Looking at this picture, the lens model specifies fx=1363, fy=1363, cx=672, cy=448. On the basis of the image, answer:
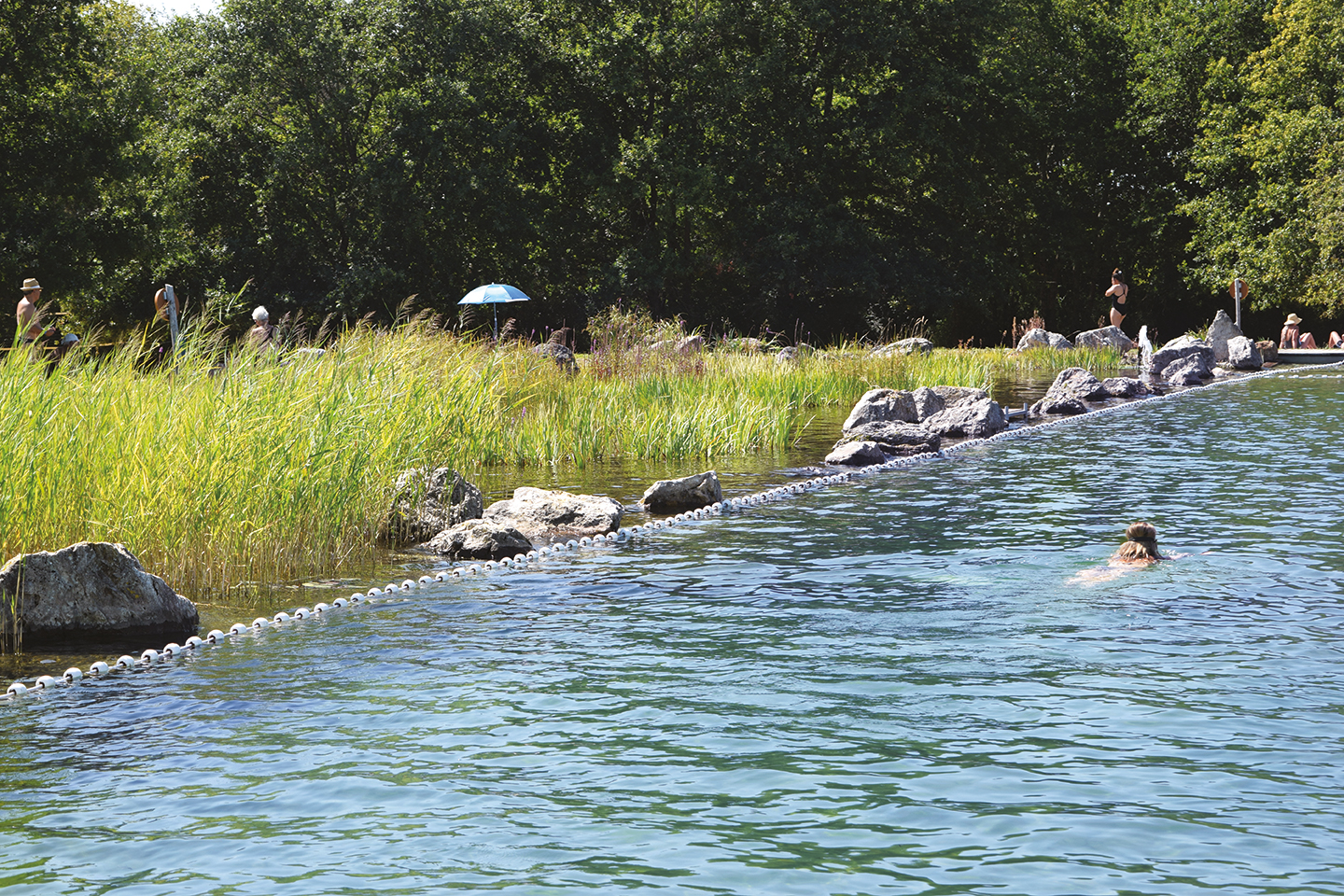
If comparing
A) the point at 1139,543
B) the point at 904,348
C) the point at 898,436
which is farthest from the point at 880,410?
the point at 904,348

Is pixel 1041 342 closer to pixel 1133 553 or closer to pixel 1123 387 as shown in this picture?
pixel 1123 387

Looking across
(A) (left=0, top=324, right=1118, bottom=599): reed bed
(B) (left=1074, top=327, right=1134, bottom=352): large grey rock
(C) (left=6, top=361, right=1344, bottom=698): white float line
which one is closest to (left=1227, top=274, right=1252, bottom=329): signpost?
(B) (left=1074, top=327, right=1134, bottom=352): large grey rock

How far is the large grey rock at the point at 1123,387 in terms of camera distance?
25203 mm

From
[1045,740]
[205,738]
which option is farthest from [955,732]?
[205,738]

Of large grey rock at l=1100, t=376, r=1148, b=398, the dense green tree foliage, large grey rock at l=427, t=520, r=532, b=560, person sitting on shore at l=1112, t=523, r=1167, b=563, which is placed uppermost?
the dense green tree foliage

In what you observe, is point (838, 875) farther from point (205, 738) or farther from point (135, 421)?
point (135, 421)

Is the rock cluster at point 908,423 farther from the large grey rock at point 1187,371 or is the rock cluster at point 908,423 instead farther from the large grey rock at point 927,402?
the large grey rock at point 1187,371

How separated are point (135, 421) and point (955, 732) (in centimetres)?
597

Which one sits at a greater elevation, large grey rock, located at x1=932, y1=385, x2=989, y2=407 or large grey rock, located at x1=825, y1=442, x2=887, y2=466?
large grey rock, located at x1=932, y1=385, x2=989, y2=407

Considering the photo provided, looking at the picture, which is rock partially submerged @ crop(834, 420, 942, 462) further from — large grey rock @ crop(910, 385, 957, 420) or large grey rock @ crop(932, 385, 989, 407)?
large grey rock @ crop(932, 385, 989, 407)

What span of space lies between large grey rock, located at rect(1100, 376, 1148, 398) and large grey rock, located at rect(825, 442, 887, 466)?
33.3ft

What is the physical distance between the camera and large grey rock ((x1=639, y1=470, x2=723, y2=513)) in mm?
12453

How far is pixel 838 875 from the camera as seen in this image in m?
4.42

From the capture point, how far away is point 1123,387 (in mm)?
25500
